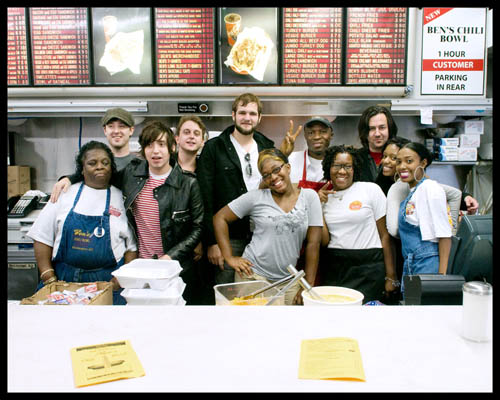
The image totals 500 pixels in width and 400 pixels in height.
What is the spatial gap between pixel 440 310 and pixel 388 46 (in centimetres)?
249

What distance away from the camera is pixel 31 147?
3.78m

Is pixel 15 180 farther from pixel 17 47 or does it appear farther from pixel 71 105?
pixel 17 47

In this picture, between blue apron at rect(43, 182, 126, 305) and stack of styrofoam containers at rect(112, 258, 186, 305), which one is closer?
stack of styrofoam containers at rect(112, 258, 186, 305)

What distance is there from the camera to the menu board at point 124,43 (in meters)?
3.20

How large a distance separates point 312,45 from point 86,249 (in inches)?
88.6

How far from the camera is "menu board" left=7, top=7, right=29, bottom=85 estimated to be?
3.24 meters

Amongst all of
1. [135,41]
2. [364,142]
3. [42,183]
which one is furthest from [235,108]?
[42,183]

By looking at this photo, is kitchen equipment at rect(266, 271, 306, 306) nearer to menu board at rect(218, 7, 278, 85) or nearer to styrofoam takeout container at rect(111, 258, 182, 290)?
styrofoam takeout container at rect(111, 258, 182, 290)

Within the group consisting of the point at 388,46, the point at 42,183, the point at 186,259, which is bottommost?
the point at 186,259

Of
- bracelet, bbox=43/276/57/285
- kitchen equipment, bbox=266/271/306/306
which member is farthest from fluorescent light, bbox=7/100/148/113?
kitchen equipment, bbox=266/271/306/306

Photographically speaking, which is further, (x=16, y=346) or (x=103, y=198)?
(x=103, y=198)

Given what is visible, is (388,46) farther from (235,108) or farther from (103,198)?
(103,198)

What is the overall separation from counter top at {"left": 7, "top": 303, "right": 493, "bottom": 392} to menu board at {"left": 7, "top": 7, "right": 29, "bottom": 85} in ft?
8.42

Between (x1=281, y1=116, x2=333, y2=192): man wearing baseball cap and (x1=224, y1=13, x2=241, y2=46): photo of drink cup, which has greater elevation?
(x1=224, y1=13, x2=241, y2=46): photo of drink cup
